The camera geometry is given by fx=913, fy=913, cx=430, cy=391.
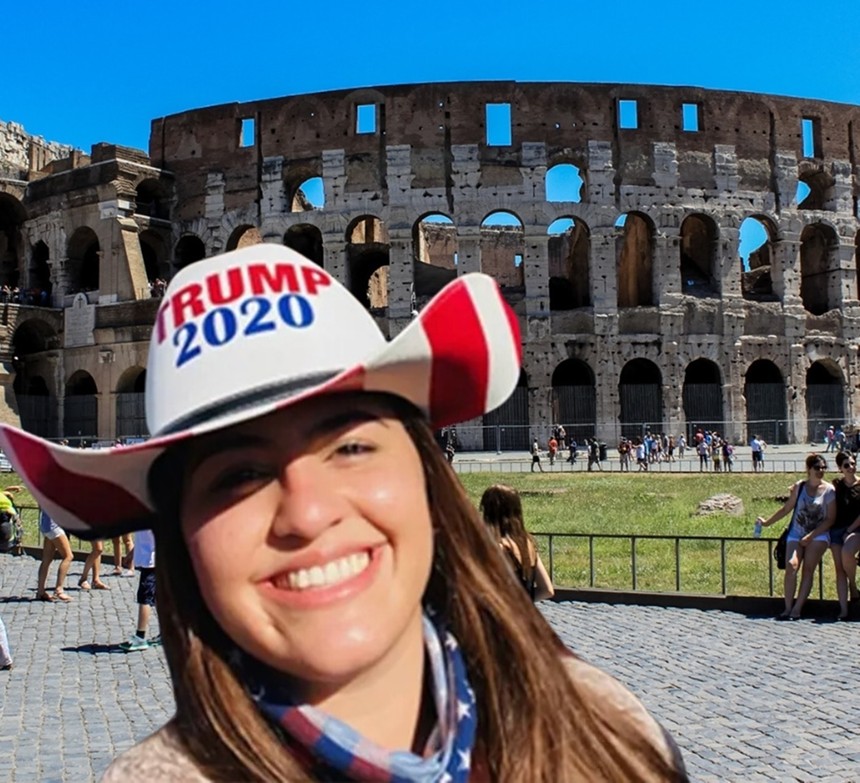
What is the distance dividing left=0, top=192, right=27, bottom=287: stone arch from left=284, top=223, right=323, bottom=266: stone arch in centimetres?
1010

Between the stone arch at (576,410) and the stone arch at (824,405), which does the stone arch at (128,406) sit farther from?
the stone arch at (824,405)

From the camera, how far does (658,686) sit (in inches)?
236

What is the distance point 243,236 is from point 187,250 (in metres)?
2.05

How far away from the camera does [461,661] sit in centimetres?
147

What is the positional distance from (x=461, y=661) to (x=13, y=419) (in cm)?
2872

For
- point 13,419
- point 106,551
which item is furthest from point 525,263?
A: point 106,551

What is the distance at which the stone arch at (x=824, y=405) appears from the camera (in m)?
29.4

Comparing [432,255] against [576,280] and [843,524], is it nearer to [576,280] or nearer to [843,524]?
[576,280]

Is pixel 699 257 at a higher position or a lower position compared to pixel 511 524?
Answer: higher

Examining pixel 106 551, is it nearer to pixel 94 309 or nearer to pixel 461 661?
pixel 461 661

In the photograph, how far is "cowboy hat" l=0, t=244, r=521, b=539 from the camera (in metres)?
1.29

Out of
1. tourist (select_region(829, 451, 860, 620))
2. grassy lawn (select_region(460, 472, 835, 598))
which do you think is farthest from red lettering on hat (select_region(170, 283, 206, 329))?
grassy lawn (select_region(460, 472, 835, 598))

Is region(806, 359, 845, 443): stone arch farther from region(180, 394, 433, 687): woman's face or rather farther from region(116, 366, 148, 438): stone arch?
region(180, 394, 433, 687): woman's face

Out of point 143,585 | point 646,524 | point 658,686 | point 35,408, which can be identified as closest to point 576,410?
point 646,524
